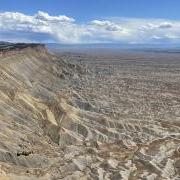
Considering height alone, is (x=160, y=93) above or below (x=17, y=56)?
below

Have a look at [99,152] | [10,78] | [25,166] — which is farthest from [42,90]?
[25,166]

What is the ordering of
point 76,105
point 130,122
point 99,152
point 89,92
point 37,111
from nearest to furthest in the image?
point 99,152 < point 37,111 < point 130,122 < point 76,105 < point 89,92

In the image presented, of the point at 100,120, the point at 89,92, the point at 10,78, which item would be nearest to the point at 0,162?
the point at 100,120

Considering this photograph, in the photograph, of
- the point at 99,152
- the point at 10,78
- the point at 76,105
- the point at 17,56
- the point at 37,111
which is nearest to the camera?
the point at 99,152

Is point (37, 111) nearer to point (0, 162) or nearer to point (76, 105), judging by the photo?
point (76, 105)

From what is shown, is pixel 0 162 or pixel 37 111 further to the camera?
pixel 37 111

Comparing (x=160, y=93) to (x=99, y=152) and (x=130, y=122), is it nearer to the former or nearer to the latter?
(x=130, y=122)
